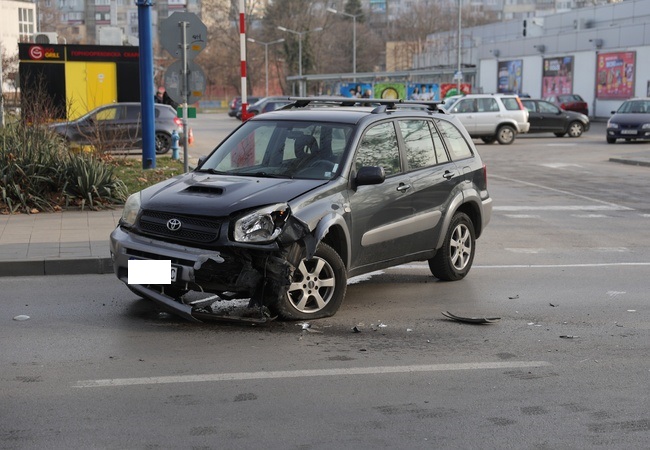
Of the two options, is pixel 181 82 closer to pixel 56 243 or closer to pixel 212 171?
pixel 56 243

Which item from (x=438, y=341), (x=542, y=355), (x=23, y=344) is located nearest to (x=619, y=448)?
(x=542, y=355)

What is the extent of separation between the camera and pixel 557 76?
59000mm

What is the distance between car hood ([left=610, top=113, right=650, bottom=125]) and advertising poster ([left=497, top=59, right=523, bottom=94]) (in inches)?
1140

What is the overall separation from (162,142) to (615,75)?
111ft

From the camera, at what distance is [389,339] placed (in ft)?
23.4

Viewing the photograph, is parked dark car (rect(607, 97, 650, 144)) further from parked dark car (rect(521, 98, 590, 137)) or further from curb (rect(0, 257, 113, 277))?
curb (rect(0, 257, 113, 277))

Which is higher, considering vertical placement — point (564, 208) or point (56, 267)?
point (56, 267)

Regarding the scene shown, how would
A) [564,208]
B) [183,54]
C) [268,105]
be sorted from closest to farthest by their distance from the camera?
[183,54]
[564,208]
[268,105]

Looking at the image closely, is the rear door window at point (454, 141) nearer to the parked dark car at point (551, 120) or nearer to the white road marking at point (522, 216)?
the white road marking at point (522, 216)

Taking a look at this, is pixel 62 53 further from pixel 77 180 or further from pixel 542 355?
pixel 542 355

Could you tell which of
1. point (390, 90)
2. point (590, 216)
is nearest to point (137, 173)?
point (590, 216)

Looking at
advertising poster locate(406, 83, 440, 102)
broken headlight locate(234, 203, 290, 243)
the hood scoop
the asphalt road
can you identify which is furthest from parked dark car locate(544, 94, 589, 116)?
broken headlight locate(234, 203, 290, 243)

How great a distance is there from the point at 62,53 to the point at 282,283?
24.3 m

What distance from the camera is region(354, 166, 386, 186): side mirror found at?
796 centimetres
